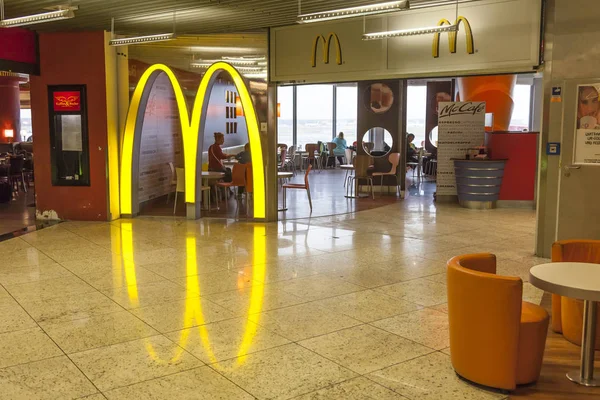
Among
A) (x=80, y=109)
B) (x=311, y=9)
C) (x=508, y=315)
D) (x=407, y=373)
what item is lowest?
(x=407, y=373)

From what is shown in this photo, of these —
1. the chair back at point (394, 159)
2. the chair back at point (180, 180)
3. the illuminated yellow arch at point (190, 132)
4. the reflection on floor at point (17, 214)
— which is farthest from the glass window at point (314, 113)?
the illuminated yellow arch at point (190, 132)

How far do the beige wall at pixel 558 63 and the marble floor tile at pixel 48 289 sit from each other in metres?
4.93

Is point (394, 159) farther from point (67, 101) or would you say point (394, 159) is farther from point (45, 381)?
point (45, 381)

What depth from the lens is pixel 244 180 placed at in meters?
9.86

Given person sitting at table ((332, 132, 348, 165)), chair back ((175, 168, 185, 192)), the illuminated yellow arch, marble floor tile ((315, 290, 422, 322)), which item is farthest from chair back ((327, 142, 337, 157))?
marble floor tile ((315, 290, 422, 322))

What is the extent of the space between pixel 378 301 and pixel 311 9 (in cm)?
430

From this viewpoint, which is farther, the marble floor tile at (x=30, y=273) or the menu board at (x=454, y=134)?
the menu board at (x=454, y=134)

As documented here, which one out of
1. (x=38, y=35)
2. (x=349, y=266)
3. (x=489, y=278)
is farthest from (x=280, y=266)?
(x=38, y=35)

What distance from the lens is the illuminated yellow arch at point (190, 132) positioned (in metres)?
9.13

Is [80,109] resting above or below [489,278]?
above

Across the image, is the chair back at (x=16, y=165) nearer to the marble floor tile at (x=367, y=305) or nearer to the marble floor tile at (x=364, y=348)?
the marble floor tile at (x=367, y=305)

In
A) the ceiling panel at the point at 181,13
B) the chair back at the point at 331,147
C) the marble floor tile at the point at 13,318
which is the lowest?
the marble floor tile at the point at 13,318

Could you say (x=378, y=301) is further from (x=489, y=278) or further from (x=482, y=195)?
(x=482, y=195)

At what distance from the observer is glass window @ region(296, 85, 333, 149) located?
22.2 meters
